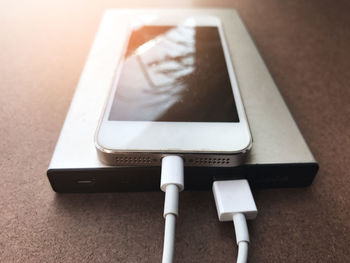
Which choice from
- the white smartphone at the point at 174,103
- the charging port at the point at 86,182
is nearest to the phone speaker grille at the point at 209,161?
the white smartphone at the point at 174,103

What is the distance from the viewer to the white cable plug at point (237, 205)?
31cm

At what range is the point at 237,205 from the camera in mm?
329

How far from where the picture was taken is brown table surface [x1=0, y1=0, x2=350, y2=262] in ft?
1.04

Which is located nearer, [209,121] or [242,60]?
[209,121]

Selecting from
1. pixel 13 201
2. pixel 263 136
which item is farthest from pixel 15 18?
pixel 263 136

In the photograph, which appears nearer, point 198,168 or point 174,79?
point 198,168

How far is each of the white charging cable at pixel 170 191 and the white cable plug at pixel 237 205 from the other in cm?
5

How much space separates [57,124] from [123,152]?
0.56 feet

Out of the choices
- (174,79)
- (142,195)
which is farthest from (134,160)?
(174,79)

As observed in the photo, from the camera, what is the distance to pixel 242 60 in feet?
1.79

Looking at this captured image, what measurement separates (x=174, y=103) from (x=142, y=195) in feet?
0.43

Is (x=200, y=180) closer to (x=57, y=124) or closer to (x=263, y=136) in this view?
(x=263, y=136)

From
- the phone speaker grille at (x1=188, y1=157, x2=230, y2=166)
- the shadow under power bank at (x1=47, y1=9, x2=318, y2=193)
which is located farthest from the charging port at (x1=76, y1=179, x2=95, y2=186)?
the phone speaker grille at (x1=188, y1=157, x2=230, y2=166)

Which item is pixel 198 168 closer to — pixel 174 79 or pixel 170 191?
pixel 170 191
